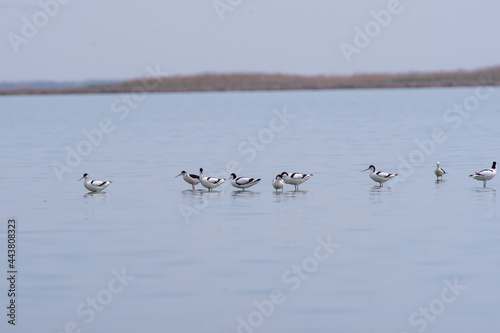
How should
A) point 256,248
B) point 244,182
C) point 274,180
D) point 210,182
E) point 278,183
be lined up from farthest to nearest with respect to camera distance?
point 210,182
point 244,182
point 274,180
point 278,183
point 256,248

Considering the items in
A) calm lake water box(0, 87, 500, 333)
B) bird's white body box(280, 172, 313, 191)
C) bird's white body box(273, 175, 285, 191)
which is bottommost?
calm lake water box(0, 87, 500, 333)

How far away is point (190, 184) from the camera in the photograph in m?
26.7

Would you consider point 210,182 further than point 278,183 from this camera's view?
Yes

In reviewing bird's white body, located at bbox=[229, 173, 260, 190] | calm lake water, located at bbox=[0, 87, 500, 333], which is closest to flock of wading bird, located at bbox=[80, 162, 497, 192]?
bird's white body, located at bbox=[229, 173, 260, 190]

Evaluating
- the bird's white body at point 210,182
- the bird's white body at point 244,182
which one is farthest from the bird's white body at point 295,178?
the bird's white body at point 210,182

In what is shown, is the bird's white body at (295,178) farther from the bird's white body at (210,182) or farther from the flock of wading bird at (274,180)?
the bird's white body at (210,182)

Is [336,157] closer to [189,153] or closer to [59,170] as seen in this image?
[189,153]

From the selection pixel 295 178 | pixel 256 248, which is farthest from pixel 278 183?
pixel 256 248

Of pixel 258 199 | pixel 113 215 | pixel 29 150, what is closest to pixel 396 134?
pixel 29 150

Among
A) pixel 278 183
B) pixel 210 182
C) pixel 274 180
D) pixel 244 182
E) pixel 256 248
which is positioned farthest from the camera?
pixel 210 182

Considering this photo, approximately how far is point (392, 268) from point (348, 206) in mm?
6815

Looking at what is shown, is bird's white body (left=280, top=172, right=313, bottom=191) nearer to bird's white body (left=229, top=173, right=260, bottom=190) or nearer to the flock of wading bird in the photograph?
the flock of wading bird

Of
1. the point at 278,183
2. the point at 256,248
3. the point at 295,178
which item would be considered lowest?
the point at 256,248

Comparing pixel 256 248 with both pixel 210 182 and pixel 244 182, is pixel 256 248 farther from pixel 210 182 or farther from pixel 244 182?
pixel 210 182
